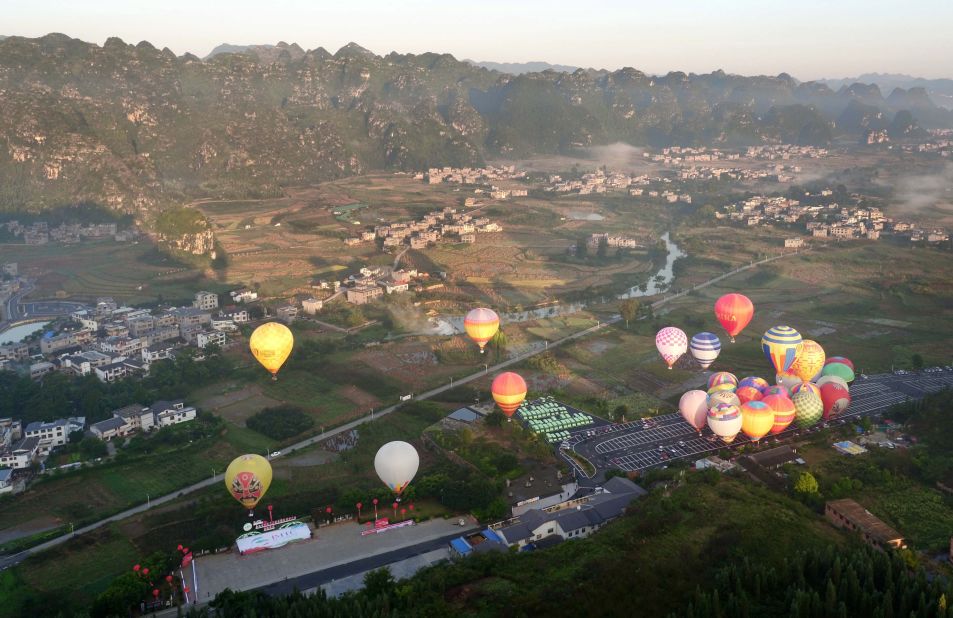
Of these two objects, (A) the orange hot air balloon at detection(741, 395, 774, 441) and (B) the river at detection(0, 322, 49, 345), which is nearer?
(A) the orange hot air balloon at detection(741, 395, 774, 441)

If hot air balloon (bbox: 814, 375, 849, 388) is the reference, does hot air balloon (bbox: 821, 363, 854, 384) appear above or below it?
below

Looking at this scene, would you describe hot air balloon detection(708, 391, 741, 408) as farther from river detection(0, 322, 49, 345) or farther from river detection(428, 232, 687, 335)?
river detection(0, 322, 49, 345)

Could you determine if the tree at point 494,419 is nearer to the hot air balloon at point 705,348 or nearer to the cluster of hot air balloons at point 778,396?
the cluster of hot air balloons at point 778,396

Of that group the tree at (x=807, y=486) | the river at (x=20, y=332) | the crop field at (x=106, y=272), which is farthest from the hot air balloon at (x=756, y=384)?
the river at (x=20, y=332)

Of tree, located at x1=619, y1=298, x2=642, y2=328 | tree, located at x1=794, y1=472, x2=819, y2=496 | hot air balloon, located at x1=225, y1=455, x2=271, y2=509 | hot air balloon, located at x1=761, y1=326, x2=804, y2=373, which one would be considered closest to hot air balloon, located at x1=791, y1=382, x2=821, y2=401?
hot air balloon, located at x1=761, y1=326, x2=804, y2=373

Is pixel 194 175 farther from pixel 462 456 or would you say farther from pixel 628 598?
pixel 628 598

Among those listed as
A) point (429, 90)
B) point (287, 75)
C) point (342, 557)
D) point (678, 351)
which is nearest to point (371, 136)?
point (287, 75)

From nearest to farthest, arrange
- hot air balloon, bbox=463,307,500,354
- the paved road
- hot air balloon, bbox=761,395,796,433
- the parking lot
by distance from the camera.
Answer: the paved road
the parking lot
hot air balloon, bbox=761,395,796,433
hot air balloon, bbox=463,307,500,354
